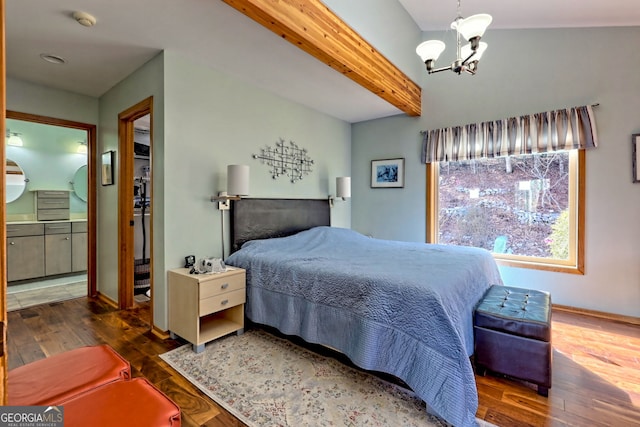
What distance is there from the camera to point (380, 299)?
181 centimetres

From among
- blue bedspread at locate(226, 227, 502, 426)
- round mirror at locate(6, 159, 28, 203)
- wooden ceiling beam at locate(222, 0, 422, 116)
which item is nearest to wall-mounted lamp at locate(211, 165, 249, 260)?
blue bedspread at locate(226, 227, 502, 426)

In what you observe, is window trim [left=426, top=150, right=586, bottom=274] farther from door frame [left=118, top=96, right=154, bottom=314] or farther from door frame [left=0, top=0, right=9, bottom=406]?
door frame [left=118, top=96, right=154, bottom=314]

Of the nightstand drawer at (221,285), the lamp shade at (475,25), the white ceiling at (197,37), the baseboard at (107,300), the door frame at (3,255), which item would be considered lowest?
the baseboard at (107,300)

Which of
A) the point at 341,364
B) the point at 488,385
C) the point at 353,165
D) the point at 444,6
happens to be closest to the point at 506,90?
the point at 444,6

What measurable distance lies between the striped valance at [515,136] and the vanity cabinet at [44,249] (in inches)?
211

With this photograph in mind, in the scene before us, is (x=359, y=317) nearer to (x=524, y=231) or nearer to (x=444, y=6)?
(x=524, y=231)

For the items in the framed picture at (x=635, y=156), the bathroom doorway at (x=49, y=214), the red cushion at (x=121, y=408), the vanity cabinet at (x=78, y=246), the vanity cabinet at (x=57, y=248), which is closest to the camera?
the red cushion at (x=121, y=408)

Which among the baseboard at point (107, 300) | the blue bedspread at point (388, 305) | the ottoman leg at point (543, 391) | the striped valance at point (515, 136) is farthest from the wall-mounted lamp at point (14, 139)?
the ottoman leg at point (543, 391)

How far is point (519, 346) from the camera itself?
5.97ft

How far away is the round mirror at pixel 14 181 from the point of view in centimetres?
438

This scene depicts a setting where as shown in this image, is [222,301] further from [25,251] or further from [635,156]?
[635,156]

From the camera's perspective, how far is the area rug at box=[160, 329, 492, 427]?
5.21 ft

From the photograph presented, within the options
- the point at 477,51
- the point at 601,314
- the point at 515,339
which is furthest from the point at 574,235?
the point at 477,51

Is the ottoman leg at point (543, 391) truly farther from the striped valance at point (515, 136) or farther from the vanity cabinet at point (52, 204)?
the vanity cabinet at point (52, 204)
